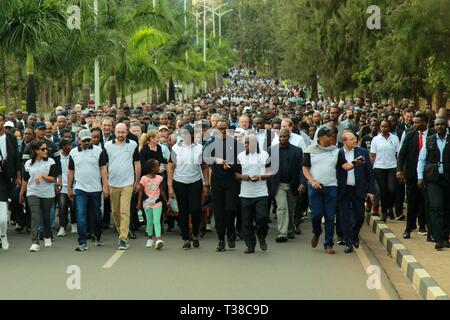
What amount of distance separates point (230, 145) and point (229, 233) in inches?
50.1

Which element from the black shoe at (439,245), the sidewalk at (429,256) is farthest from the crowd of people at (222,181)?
the sidewalk at (429,256)

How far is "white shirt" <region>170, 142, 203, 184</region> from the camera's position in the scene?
558 inches

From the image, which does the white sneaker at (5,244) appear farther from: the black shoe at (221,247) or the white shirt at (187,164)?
the black shoe at (221,247)

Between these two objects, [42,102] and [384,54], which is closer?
[384,54]

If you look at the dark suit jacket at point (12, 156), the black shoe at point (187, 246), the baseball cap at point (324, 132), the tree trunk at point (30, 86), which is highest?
the tree trunk at point (30, 86)

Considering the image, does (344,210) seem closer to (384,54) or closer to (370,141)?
(370,141)

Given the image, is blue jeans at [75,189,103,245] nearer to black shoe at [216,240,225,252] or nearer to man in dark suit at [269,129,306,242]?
black shoe at [216,240,225,252]

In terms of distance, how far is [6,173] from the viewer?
14328mm

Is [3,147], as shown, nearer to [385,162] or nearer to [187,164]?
[187,164]

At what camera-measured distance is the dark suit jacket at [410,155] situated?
14914 millimetres

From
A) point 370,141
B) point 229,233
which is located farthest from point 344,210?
point 370,141

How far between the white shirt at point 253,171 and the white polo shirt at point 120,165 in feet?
5.45

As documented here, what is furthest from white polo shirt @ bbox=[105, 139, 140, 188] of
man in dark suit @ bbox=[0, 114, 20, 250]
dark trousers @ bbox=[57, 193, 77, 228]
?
dark trousers @ bbox=[57, 193, 77, 228]

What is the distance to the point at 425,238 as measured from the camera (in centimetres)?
1466
